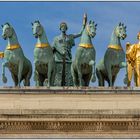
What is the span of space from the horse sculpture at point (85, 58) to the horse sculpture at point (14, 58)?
1635 mm

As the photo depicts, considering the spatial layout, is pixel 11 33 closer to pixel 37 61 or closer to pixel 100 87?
pixel 37 61

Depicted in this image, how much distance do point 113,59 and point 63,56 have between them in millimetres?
2257

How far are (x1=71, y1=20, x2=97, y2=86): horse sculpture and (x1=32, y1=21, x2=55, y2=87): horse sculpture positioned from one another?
783 mm

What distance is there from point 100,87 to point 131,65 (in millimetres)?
2091

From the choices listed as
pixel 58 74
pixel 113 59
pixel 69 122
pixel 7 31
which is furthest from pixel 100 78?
pixel 7 31

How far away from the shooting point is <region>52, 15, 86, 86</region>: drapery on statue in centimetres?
3247

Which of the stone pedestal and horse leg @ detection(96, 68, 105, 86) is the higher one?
horse leg @ detection(96, 68, 105, 86)

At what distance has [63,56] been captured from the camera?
1291 inches

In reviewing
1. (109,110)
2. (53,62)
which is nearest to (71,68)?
(53,62)

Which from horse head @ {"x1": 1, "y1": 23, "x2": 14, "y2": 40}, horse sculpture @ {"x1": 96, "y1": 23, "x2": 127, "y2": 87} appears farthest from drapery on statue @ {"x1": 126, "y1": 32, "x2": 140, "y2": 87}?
horse head @ {"x1": 1, "y1": 23, "x2": 14, "y2": 40}

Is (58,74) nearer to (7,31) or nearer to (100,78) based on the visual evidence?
(100,78)

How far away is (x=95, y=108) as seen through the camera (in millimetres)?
29859

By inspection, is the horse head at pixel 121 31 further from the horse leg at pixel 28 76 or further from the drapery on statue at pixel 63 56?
the horse leg at pixel 28 76

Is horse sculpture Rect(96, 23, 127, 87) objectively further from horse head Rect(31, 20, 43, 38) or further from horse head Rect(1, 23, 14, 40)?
horse head Rect(1, 23, 14, 40)
